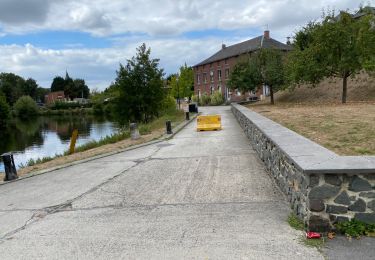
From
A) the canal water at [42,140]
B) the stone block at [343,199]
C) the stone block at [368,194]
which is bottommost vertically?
the canal water at [42,140]

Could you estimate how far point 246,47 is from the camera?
2906 inches

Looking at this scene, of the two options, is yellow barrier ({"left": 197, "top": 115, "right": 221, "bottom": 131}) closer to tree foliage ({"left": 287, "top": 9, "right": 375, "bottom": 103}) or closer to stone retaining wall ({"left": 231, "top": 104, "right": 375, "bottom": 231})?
stone retaining wall ({"left": 231, "top": 104, "right": 375, "bottom": 231})

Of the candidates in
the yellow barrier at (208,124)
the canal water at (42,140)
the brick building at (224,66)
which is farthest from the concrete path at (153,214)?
the brick building at (224,66)

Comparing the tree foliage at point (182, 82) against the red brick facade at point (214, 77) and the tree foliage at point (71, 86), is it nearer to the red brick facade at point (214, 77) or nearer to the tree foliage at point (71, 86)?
the red brick facade at point (214, 77)

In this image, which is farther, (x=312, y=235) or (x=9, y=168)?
(x=9, y=168)

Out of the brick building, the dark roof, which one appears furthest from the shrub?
the dark roof

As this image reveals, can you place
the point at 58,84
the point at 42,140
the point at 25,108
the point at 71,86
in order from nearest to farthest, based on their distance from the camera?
1. the point at 42,140
2. the point at 25,108
3. the point at 71,86
4. the point at 58,84

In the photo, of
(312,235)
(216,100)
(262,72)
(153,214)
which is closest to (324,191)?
(312,235)

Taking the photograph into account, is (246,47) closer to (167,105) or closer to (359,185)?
(167,105)

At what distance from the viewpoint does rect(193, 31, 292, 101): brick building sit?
229ft

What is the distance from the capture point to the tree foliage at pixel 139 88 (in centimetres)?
3303

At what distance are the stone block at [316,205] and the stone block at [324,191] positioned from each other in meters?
0.05

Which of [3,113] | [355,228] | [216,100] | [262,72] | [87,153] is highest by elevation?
[262,72]

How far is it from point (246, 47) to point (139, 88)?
4478cm
